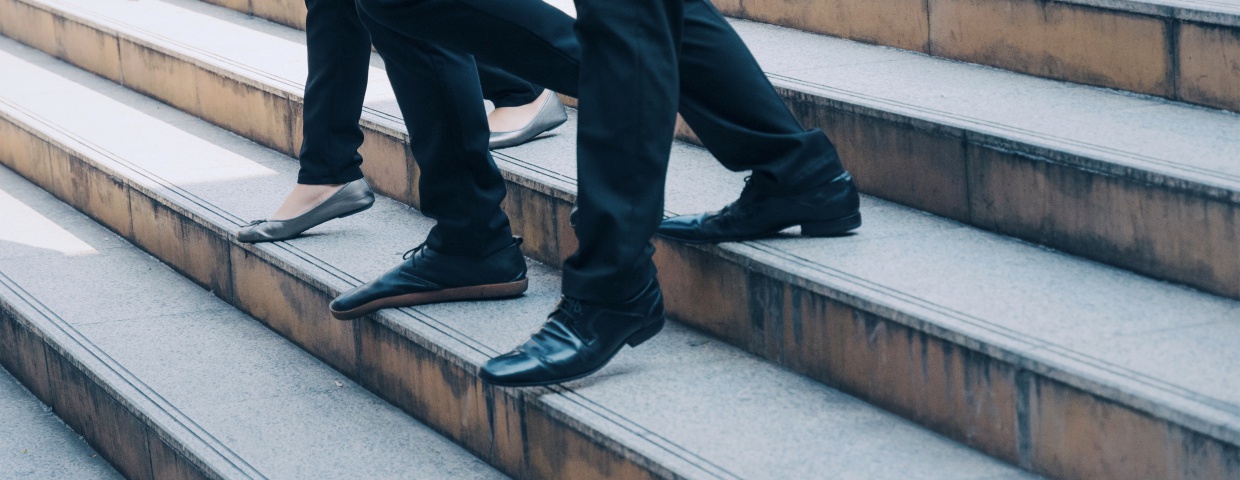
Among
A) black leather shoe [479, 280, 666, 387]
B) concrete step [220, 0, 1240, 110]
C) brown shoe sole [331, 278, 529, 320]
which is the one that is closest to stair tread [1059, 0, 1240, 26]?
concrete step [220, 0, 1240, 110]

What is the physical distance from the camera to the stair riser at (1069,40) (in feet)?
8.96

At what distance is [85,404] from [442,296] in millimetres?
985

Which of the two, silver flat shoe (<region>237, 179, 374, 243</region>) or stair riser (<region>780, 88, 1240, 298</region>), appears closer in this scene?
stair riser (<region>780, 88, 1240, 298</region>)

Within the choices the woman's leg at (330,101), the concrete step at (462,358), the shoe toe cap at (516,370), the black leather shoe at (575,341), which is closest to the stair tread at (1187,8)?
the concrete step at (462,358)

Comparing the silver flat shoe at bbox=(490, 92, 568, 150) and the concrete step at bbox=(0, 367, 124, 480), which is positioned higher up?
the silver flat shoe at bbox=(490, 92, 568, 150)

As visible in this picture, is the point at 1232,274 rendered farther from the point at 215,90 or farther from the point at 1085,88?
the point at 215,90

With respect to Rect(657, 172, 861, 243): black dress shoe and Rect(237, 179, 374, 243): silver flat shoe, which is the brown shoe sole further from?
Rect(237, 179, 374, 243): silver flat shoe

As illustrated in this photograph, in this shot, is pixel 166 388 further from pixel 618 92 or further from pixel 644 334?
pixel 618 92

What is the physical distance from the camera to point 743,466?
6.61ft

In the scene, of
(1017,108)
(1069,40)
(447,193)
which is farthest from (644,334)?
(1069,40)

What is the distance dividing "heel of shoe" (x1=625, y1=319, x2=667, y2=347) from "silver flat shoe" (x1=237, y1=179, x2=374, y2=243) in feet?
3.75

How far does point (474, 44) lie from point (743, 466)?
0.91 meters

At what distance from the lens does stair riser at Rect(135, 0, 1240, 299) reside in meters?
2.24

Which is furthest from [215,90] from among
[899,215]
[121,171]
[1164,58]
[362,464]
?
[1164,58]
